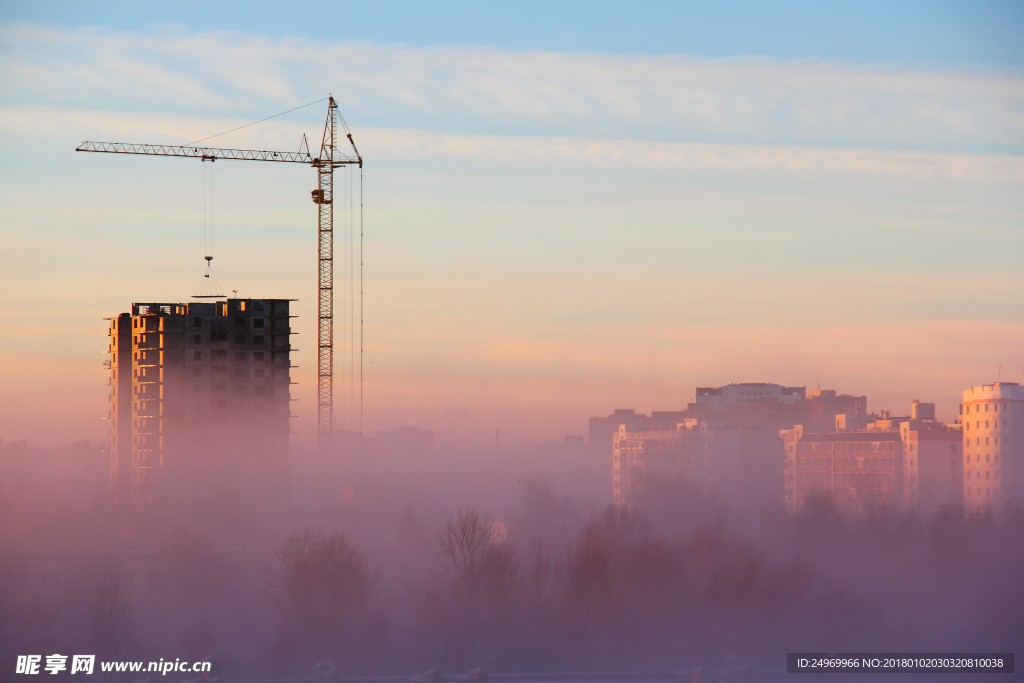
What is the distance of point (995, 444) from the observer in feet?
506

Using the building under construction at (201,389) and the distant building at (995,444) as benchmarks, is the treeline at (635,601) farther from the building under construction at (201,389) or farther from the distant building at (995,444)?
the building under construction at (201,389)

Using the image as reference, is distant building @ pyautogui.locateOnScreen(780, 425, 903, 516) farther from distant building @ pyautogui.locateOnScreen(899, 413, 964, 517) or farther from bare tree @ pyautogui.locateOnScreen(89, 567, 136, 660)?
bare tree @ pyautogui.locateOnScreen(89, 567, 136, 660)

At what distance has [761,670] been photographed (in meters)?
83.2

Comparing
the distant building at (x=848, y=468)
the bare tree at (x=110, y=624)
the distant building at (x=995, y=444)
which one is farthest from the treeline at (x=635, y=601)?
the distant building at (x=848, y=468)

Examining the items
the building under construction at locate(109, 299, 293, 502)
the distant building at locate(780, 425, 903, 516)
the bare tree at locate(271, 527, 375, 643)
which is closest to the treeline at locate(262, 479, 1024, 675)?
the bare tree at locate(271, 527, 375, 643)

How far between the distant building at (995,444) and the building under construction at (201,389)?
78.6 m

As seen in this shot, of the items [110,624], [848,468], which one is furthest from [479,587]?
[848,468]

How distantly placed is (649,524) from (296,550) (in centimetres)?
3716

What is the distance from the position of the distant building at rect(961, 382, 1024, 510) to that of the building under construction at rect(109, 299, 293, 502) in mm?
78581

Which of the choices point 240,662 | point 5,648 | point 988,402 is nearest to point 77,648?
point 5,648

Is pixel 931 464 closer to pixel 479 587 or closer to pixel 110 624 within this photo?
pixel 479 587

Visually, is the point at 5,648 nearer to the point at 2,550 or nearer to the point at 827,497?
the point at 2,550

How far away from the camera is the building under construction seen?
522 ft

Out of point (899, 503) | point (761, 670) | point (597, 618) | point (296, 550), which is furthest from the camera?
point (899, 503)
